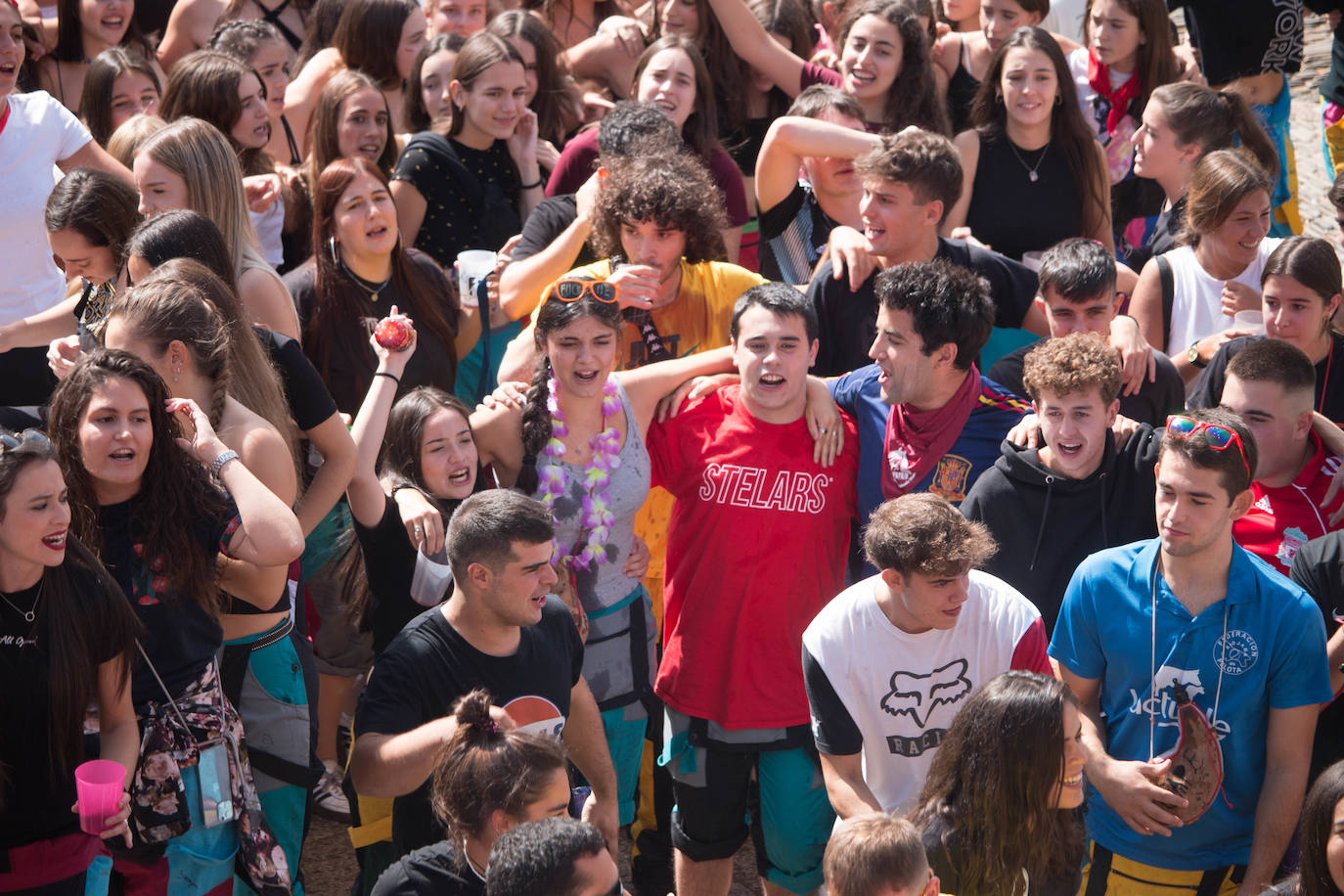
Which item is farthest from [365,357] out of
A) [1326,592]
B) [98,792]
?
[1326,592]

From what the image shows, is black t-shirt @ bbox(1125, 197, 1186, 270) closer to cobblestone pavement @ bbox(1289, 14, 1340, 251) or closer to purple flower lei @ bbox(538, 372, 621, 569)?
purple flower lei @ bbox(538, 372, 621, 569)


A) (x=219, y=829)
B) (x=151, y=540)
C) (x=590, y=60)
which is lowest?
(x=219, y=829)

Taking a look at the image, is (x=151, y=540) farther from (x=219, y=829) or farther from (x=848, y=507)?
(x=848, y=507)

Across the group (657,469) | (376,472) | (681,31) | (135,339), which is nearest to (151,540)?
(135,339)

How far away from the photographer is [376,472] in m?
4.49

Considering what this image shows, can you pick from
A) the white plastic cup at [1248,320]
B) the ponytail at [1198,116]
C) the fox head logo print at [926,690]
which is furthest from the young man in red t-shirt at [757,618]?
the ponytail at [1198,116]

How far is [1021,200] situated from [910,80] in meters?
0.88

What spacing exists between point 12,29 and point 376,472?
95.0 inches

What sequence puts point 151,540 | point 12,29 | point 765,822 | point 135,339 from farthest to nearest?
point 12,29
point 765,822
point 135,339
point 151,540

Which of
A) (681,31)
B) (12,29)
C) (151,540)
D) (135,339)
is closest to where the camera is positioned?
(151,540)

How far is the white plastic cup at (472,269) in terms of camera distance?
17.4 ft

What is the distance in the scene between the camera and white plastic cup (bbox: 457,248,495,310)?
5.32 m

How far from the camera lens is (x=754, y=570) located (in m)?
4.29

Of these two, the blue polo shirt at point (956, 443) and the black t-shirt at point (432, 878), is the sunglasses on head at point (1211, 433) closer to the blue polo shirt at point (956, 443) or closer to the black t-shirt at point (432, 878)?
the blue polo shirt at point (956, 443)
